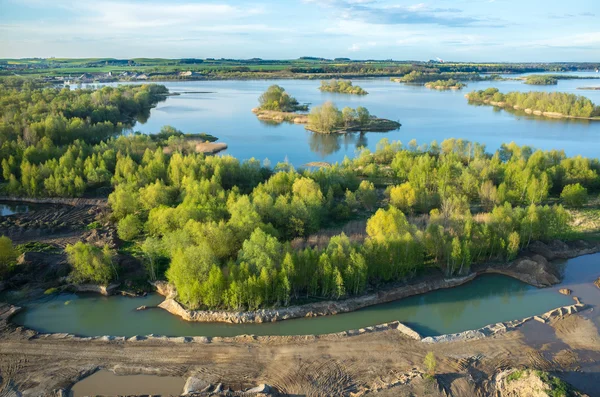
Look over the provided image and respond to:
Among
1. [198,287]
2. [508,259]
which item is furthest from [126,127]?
[508,259]

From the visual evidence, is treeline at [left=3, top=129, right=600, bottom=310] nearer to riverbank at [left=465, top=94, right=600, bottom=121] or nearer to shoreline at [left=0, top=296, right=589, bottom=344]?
shoreline at [left=0, top=296, right=589, bottom=344]

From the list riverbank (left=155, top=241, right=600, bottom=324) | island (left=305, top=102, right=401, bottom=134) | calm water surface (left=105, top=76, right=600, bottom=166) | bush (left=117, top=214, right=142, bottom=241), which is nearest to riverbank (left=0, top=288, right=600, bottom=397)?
riverbank (left=155, top=241, right=600, bottom=324)

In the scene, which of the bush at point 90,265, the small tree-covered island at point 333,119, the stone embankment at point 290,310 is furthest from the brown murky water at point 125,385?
the small tree-covered island at point 333,119

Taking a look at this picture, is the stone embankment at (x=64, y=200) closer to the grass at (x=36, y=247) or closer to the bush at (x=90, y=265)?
the grass at (x=36, y=247)

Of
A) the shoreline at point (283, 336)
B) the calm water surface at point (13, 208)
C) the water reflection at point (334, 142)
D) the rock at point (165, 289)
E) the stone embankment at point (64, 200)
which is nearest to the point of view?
the shoreline at point (283, 336)

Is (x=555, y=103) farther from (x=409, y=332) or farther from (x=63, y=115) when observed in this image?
(x=63, y=115)

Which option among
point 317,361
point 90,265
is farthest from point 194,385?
point 90,265
